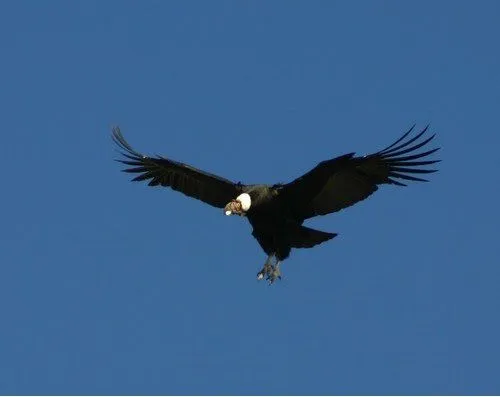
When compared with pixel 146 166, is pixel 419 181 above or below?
below

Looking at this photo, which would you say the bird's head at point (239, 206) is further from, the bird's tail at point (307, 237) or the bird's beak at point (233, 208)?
the bird's tail at point (307, 237)

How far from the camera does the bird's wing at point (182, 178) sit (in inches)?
873

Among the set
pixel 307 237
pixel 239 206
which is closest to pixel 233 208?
pixel 239 206

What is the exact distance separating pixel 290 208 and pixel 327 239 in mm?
732

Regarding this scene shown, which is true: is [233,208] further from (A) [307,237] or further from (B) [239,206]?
(A) [307,237]

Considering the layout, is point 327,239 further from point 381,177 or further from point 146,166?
point 146,166

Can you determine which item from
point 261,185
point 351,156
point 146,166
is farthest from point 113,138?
point 351,156

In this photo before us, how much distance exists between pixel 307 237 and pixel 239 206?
1099 mm

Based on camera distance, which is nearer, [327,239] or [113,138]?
[327,239]

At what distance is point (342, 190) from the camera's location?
21.4m

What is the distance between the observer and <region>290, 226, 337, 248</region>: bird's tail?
21.1 metres

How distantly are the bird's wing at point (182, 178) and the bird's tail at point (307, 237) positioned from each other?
3.90 feet

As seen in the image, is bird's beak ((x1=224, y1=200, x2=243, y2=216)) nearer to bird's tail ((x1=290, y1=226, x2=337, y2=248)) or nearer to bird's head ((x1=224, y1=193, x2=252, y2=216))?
bird's head ((x1=224, y1=193, x2=252, y2=216))

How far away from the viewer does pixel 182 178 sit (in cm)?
2278
